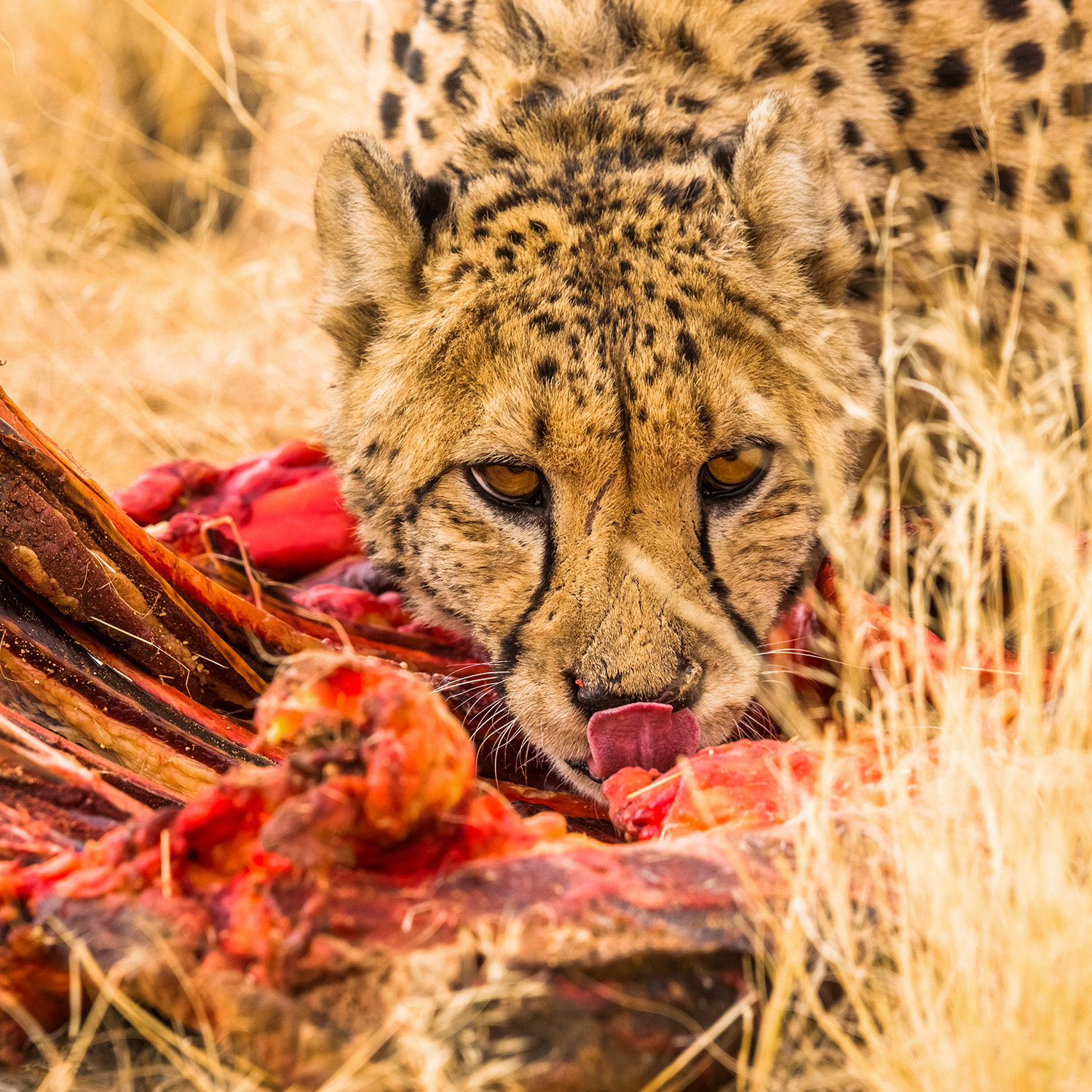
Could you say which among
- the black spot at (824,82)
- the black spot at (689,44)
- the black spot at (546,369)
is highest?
the black spot at (689,44)

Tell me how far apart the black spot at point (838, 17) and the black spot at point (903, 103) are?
188 mm

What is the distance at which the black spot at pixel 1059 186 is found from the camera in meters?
3.15

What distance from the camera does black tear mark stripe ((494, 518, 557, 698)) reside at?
2500 millimetres

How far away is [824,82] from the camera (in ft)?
10.0

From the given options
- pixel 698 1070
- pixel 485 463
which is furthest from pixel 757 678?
pixel 698 1070

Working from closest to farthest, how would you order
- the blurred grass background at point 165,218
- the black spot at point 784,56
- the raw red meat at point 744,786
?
the raw red meat at point 744,786 < the black spot at point 784,56 < the blurred grass background at point 165,218

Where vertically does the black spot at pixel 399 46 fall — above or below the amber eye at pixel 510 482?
above

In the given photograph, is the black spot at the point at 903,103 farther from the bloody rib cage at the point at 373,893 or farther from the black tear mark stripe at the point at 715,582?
the bloody rib cage at the point at 373,893

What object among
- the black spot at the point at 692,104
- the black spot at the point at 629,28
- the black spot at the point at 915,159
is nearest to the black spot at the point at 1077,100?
the black spot at the point at 915,159

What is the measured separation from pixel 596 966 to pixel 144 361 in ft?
15.1

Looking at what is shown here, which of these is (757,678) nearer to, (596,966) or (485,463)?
(485,463)

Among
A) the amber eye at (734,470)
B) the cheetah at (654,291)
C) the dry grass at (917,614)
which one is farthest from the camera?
the amber eye at (734,470)

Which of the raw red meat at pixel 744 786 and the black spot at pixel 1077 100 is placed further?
the black spot at pixel 1077 100

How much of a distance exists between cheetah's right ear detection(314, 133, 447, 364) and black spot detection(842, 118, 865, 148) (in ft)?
3.34
